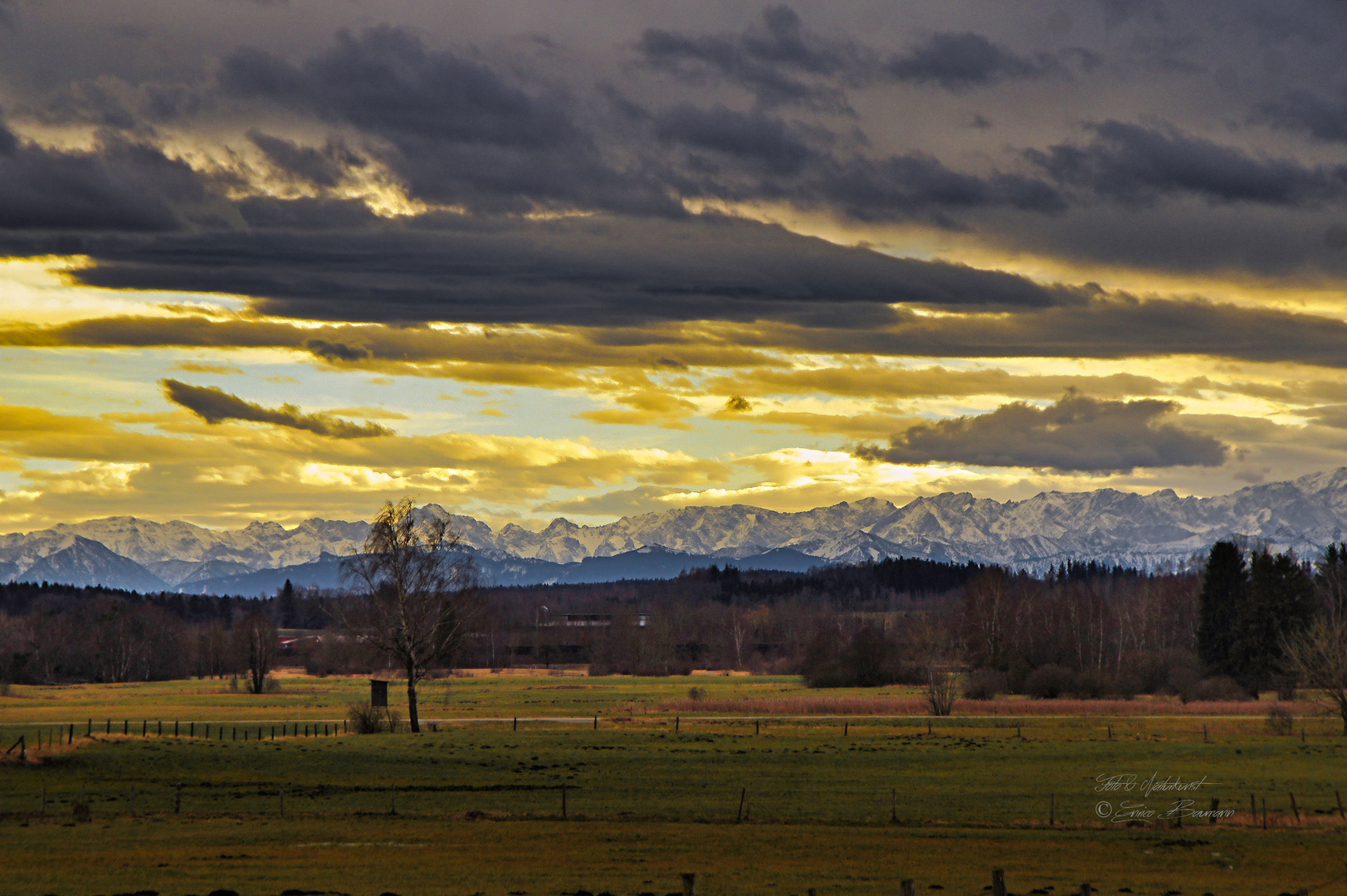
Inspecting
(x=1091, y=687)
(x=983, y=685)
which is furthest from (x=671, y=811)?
(x=1091, y=687)

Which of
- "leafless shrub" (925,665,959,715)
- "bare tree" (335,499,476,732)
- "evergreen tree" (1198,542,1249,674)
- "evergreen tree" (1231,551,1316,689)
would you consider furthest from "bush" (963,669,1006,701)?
"bare tree" (335,499,476,732)

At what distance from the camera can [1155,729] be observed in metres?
78.9

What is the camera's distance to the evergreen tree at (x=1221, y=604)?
123469 millimetres

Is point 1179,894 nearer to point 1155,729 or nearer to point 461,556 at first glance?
point 1155,729

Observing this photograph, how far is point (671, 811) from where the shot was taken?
4562 centimetres

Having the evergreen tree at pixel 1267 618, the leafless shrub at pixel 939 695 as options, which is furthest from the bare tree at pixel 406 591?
the evergreen tree at pixel 1267 618

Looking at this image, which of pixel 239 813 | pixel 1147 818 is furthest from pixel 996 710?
pixel 239 813

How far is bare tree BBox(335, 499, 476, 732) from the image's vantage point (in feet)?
274

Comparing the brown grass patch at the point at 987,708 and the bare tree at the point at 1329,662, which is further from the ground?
the bare tree at the point at 1329,662

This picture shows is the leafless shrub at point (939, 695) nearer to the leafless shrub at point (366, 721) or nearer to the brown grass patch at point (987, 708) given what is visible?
the brown grass patch at point (987, 708)

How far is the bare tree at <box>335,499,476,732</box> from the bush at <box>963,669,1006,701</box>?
54981 millimetres

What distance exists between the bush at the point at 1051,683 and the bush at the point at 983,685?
3186 millimetres

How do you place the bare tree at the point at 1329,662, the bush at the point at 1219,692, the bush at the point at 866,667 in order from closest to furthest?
the bare tree at the point at 1329,662 < the bush at the point at 1219,692 < the bush at the point at 866,667

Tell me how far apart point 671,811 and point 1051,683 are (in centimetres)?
8452
